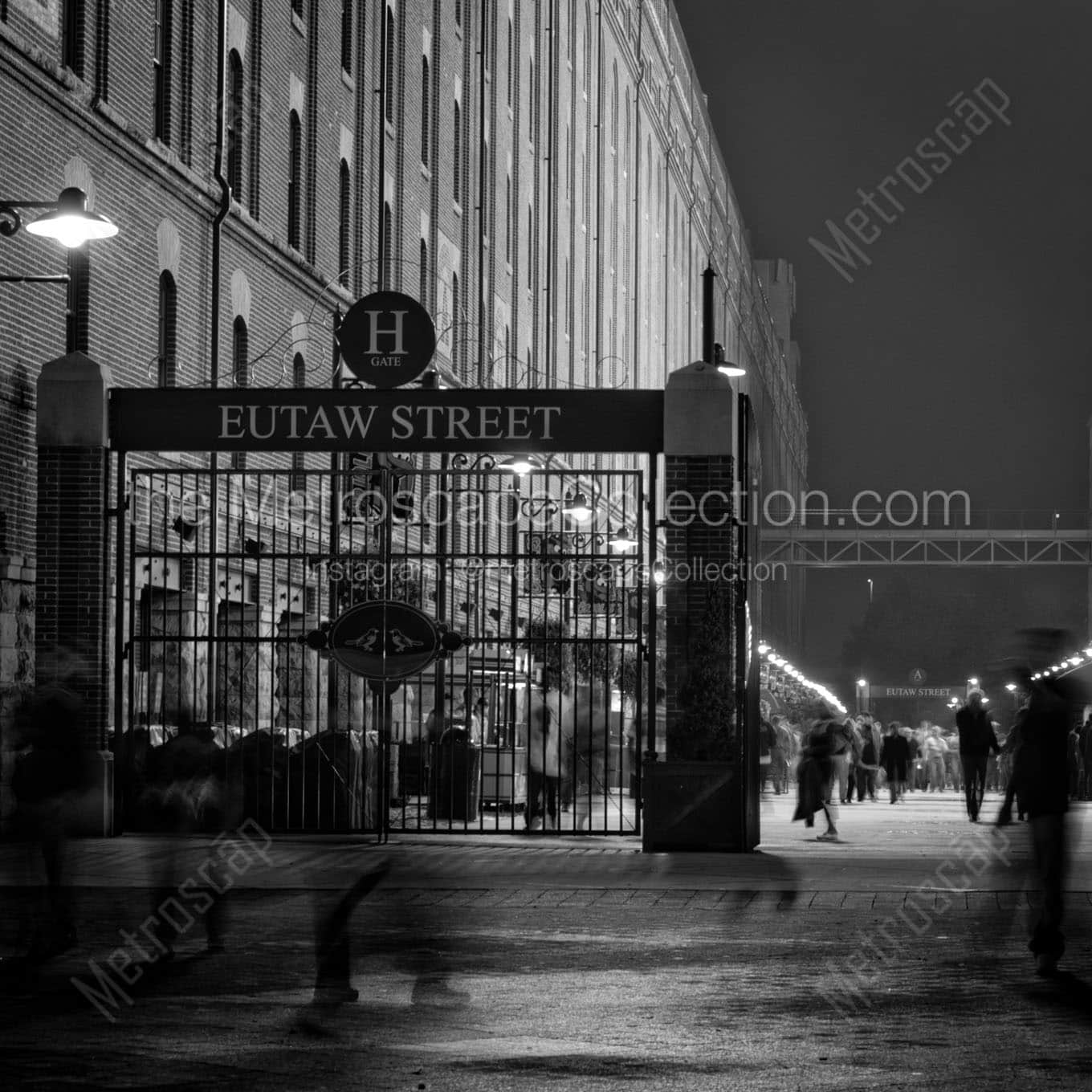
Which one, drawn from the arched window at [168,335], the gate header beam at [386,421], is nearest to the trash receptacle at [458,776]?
the gate header beam at [386,421]

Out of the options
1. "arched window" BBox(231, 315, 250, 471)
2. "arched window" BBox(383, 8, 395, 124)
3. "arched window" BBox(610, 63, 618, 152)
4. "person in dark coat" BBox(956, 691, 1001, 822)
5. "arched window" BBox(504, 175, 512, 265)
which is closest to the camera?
"person in dark coat" BBox(956, 691, 1001, 822)

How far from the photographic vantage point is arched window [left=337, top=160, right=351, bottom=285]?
3145cm

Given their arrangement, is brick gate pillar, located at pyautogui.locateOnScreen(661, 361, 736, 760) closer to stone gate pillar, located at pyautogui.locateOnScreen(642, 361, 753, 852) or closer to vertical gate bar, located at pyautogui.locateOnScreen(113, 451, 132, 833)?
stone gate pillar, located at pyautogui.locateOnScreen(642, 361, 753, 852)

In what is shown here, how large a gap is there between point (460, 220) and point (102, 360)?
62.9 feet

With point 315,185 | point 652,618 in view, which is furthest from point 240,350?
point 652,618

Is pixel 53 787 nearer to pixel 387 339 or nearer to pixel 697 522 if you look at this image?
pixel 697 522

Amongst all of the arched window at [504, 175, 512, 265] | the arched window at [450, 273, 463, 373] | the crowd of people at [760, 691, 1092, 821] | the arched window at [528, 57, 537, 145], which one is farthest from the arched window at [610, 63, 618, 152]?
the arched window at [450, 273, 463, 373]

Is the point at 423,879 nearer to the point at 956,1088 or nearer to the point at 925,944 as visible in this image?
the point at 925,944

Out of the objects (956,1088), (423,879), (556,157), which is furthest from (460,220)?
(956,1088)

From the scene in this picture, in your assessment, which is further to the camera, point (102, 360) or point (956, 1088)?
point (102, 360)

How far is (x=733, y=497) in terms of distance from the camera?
18047 millimetres

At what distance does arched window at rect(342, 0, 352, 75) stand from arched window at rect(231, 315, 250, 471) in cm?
681

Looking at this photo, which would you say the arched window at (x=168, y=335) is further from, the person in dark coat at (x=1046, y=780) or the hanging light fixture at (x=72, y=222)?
the person in dark coat at (x=1046, y=780)

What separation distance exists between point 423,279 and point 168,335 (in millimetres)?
13129
